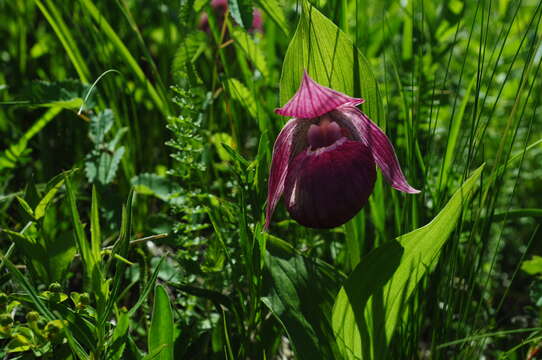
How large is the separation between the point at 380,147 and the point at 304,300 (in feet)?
1.10

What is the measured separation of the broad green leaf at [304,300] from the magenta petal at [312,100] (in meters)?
0.31

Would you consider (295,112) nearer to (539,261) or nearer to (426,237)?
(426,237)

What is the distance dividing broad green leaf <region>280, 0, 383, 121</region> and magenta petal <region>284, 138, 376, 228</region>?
0.17 metres

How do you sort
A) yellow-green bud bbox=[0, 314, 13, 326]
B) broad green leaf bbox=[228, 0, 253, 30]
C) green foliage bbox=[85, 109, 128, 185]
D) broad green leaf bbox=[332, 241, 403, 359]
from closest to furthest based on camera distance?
yellow-green bud bbox=[0, 314, 13, 326] < broad green leaf bbox=[332, 241, 403, 359] < broad green leaf bbox=[228, 0, 253, 30] < green foliage bbox=[85, 109, 128, 185]

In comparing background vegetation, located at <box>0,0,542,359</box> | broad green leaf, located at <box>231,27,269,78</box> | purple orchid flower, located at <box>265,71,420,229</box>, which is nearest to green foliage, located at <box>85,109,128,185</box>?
background vegetation, located at <box>0,0,542,359</box>

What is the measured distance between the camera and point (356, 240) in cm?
113

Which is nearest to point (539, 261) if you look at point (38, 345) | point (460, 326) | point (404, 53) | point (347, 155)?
point (460, 326)

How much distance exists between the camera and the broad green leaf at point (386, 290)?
0.87 m

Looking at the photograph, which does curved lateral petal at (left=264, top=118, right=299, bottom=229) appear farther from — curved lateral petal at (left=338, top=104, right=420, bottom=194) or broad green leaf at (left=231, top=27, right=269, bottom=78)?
broad green leaf at (left=231, top=27, right=269, bottom=78)

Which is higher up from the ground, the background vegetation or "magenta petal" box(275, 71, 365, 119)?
"magenta petal" box(275, 71, 365, 119)

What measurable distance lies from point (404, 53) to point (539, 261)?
2.90 ft

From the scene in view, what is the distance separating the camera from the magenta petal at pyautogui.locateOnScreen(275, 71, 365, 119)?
886mm

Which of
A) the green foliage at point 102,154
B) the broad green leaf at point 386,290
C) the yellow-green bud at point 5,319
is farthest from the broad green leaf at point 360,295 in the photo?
the green foliage at point 102,154

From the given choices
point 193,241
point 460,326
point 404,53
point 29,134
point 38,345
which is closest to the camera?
point 38,345
